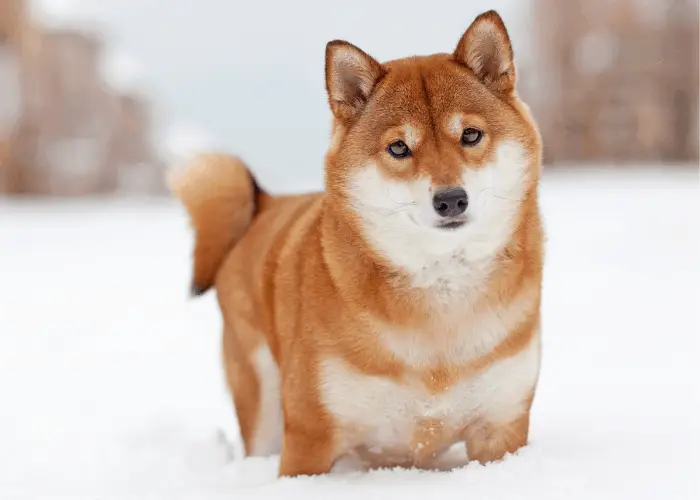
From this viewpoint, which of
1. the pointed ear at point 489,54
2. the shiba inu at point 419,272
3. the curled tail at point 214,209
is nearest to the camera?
the shiba inu at point 419,272

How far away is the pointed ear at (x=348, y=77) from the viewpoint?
7.53 ft

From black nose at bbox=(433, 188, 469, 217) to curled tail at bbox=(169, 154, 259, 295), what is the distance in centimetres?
126

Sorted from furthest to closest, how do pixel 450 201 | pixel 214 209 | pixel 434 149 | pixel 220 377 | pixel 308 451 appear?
pixel 220 377, pixel 214 209, pixel 308 451, pixel 434 149, pixel 450 201

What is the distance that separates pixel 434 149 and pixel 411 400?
640mm

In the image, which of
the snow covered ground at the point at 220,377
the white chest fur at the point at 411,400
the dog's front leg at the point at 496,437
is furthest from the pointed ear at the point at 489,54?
the snow covered ground at the point at 220,377

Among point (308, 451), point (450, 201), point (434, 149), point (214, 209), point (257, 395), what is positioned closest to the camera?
point (450, 201)

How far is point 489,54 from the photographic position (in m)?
2.33

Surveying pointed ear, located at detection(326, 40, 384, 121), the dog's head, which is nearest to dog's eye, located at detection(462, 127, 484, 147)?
the dog's head

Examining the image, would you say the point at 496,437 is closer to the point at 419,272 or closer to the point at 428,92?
the point at 419,272

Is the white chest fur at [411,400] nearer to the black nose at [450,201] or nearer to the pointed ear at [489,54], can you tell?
the black nose at [450,201]

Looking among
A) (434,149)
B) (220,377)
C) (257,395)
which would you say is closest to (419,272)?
(434,149)

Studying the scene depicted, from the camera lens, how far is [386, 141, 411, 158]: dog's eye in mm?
2166

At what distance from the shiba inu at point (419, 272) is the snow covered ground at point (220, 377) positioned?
147 millimetres

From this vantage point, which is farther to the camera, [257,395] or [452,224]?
[257,395]
